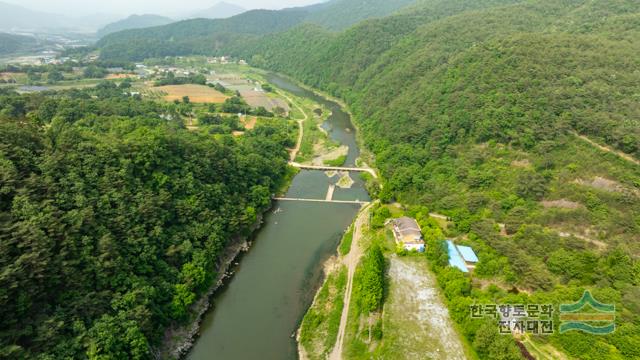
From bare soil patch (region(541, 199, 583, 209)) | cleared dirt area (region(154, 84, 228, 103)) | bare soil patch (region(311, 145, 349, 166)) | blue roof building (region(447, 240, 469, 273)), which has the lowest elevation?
bare soil patch (region(311, 145, 349, 166))

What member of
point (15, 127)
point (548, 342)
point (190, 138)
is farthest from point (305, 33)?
point (548, 342)

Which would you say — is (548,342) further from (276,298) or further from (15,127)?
(15,127)

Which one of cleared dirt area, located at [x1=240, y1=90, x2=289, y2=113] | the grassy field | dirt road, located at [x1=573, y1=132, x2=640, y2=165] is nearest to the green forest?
dirt road, located at [x1=573, y1=132, x2=640, y2=165]

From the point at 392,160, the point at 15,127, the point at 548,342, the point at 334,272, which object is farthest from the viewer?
the point at 392,160

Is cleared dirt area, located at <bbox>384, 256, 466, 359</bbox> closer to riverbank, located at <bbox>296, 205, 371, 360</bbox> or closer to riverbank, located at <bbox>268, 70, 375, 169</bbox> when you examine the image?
riverbank, located at <bbox>296, 205, 371, 360</bbox>

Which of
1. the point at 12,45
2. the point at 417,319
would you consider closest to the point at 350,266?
the point at 417,319

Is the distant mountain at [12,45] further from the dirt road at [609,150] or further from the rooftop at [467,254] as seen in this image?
the dirt road at [609,150]
